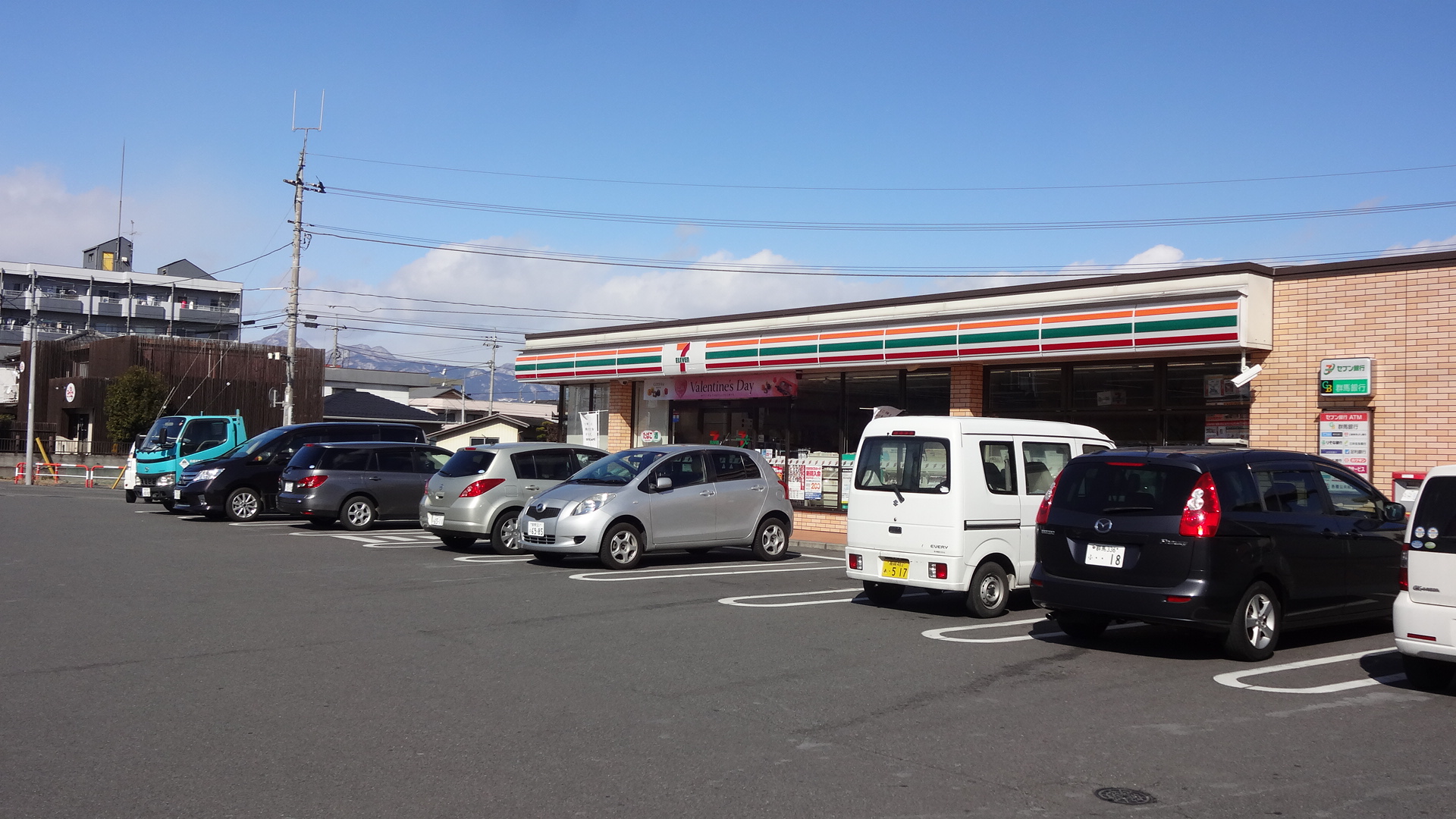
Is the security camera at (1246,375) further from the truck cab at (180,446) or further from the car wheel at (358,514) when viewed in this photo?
the truck cab at (180,446)

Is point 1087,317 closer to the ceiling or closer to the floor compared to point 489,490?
closer to the ceiling

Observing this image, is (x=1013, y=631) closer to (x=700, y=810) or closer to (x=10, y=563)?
(x=700, y=810)

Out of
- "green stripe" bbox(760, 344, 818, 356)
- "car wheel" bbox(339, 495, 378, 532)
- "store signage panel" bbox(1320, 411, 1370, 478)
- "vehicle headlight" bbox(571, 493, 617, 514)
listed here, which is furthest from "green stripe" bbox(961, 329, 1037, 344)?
"car wheel" bbox(339, 495, 378, 532)

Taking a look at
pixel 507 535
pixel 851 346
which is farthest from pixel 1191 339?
pixel 507 535

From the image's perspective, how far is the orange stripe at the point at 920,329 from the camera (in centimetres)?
1927

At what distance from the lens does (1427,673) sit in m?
7.99

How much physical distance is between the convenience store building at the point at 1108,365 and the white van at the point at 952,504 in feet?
18.0

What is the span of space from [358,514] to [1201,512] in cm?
1620

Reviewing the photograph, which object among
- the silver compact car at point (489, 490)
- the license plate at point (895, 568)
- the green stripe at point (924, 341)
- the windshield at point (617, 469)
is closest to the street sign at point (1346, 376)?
the green stripe at point (924, 341)

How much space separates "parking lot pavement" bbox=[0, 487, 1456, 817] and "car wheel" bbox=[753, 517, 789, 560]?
3.70 meters

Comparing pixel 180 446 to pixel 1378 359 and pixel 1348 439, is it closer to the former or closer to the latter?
pixel 1348 439

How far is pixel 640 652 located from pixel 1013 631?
3.67m

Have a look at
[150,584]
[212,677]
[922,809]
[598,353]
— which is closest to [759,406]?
[598,353]

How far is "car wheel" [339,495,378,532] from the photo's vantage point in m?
20.9
